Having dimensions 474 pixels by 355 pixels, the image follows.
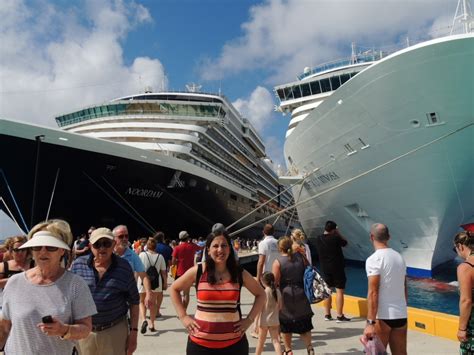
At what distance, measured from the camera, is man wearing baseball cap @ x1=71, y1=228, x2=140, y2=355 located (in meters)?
3.00

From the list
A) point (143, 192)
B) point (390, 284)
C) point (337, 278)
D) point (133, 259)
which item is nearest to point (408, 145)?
point (337, 278)

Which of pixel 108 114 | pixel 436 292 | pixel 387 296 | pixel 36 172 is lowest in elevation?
pixel 436 292

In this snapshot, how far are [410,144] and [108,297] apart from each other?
1012 centimetres

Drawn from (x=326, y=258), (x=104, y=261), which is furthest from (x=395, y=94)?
(x=104, y=261)

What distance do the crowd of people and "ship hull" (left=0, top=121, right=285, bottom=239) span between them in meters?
13.8

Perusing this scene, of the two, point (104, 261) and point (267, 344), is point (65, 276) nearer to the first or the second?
point (104, 261)

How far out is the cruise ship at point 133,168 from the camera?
57.8 ft

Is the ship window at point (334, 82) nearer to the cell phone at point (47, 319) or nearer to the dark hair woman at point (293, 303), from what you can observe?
the dark hair woman at point (293, 303)

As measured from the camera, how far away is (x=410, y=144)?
1122cm

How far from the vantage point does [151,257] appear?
616cm

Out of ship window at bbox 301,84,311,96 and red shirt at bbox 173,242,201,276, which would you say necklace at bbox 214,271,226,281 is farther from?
ship window at bbox 301,84,311,96

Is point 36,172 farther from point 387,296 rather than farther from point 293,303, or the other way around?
point 387,296

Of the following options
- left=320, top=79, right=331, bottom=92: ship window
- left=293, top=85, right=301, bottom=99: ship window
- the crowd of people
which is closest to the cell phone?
the crowd of people

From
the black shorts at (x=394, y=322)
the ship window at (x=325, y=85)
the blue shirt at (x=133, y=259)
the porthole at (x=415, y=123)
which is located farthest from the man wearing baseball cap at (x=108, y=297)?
the ship window at (x=325, y=85)
